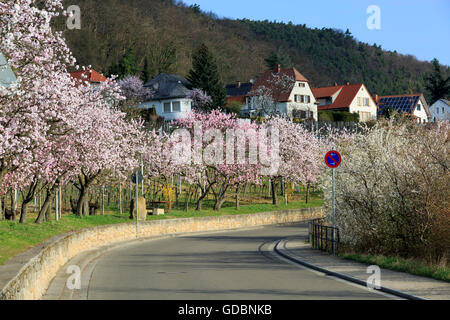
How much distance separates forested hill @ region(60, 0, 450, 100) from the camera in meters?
98.6

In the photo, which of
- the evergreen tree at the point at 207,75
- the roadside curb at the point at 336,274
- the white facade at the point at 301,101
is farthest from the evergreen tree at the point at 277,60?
the roadside curb at the point at 336,274

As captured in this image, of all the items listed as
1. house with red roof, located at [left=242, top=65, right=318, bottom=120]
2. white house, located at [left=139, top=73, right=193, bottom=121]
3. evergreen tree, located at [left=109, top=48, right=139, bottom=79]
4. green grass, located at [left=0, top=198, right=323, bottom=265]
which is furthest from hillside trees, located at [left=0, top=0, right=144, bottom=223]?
house with red roof, located at [left=242, top=65, right=318, bottom=120]

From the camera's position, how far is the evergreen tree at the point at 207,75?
8169 centimetres

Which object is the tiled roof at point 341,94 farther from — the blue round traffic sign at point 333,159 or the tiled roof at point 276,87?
the blue round traffic sign at point 333,159

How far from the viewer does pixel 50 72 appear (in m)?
19.6

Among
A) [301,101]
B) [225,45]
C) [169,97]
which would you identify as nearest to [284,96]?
[301,101]

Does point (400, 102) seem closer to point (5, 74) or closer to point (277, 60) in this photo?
point (277, 60)

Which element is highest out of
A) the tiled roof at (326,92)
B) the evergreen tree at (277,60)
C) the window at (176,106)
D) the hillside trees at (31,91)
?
the evergreen tree at (277,60)

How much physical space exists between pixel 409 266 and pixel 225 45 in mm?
113663

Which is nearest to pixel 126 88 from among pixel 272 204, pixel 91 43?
pixel 91 43

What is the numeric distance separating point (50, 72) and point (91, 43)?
2935 inches

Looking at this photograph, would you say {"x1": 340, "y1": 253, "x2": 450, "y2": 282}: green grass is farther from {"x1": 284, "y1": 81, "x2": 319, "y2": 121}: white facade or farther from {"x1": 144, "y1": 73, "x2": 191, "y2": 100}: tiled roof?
{"x1": 284, "y1": 81, "x2": 319, "y2": 121}: white facade

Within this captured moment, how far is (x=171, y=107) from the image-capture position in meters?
86.5

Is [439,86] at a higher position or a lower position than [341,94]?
higher
